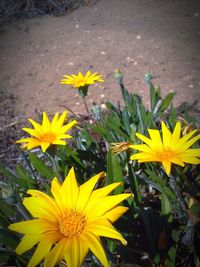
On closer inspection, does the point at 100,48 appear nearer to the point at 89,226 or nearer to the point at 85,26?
the point at 85,26

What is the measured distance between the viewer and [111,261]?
38.4 inches

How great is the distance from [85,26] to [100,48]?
904mm

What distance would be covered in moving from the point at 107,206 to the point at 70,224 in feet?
0.35

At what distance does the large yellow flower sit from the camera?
907mm

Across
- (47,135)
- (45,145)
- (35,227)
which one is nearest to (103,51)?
(47,135)

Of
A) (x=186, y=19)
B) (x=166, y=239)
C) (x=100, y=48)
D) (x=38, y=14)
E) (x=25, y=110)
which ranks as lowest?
(x=166, y=239)

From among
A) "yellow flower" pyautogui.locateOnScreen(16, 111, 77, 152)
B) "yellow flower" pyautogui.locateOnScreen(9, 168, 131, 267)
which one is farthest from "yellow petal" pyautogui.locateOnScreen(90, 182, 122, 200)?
"yellow flower" pyautogui.locateOnScreen(16, 111, 77, 152)

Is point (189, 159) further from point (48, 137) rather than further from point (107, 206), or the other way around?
point (48, 137)

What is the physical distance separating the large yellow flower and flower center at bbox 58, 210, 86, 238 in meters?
0.24

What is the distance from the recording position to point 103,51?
143 inches

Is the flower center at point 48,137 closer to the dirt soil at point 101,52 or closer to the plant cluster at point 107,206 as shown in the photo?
the plant cluster at point 107,206

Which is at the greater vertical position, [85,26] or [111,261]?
[85,26]

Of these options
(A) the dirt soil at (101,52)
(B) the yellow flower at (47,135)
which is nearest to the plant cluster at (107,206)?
(B) the yellow flower at (47,135)

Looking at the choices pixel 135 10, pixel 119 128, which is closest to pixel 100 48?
pixel 135 10
